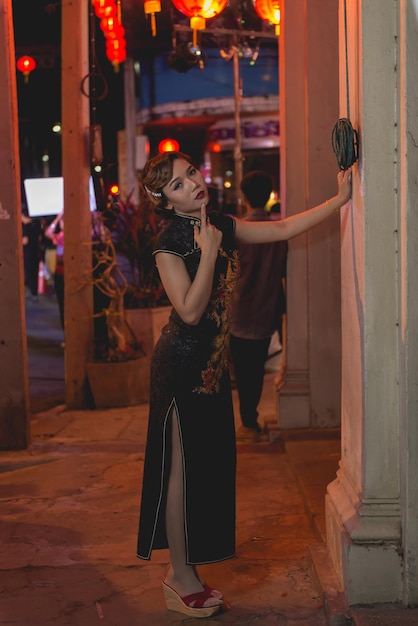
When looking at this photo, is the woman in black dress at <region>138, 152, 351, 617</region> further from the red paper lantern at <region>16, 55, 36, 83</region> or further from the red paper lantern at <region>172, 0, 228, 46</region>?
the red paper lantern at <region>16, 55, 36, 83</region>

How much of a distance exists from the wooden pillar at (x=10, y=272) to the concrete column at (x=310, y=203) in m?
1.96

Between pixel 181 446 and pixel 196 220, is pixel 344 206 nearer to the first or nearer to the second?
pixel 196 220

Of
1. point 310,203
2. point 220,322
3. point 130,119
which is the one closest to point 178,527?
point 220,322

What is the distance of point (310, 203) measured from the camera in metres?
6.42

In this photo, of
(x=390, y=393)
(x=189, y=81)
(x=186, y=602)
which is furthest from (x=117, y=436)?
(x=189, y=81)

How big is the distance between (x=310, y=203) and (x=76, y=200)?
9.91 ft

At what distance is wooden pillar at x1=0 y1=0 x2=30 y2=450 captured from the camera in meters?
6.68

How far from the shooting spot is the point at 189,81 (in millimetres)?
25422

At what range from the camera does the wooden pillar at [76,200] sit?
8.67 meters

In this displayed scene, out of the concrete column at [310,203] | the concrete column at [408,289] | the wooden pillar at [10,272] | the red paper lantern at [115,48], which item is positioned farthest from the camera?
the red paper lantern at [115,48]

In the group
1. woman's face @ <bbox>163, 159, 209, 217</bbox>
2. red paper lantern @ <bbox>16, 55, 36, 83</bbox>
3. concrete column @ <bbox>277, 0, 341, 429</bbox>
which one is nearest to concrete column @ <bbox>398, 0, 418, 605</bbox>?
A: woman's face @ <bbox>163, 159, 209, 217</bbox>

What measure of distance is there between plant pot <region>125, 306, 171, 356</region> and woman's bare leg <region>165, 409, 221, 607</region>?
573cm

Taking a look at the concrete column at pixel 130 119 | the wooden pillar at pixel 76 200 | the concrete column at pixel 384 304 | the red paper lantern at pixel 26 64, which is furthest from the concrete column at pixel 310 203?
the concrete column at pixel 130 119

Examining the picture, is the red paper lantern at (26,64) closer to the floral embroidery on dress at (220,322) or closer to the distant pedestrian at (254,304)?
the distant pedestrian at (254,304)
